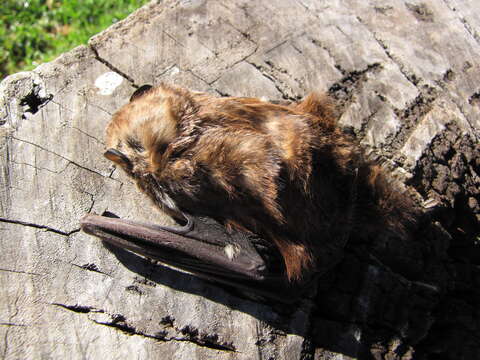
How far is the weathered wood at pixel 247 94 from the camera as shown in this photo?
9.30 feet

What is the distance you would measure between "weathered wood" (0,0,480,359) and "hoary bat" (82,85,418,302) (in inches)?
5.2

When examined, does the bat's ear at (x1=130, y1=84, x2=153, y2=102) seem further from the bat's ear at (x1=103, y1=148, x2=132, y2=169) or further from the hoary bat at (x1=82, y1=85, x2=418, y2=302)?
the bat's ear at (x1=103, y1=148, x2=132, y2=169)

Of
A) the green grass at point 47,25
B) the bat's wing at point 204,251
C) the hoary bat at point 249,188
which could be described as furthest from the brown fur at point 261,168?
the green grass at point 47,25

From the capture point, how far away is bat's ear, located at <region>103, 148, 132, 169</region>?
125 inches

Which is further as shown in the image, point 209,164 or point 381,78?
point 381,78

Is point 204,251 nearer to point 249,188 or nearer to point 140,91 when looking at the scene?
point 249,188

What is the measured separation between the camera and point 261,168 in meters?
2.97

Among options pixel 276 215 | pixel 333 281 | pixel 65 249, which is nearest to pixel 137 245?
pixel 65 249

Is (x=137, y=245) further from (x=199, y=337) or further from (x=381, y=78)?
(x=381, y=78)

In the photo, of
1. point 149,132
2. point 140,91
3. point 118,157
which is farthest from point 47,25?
point 118,157

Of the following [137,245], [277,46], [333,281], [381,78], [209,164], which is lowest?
[333,281]

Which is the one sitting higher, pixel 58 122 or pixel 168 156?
pixel 58 122

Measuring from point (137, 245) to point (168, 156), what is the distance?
0.63 m

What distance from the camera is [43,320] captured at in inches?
107
